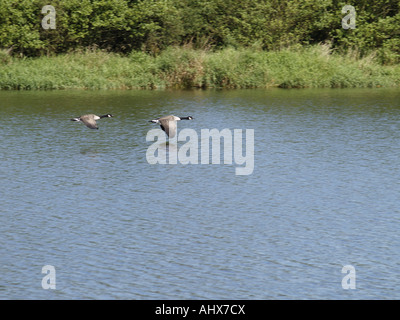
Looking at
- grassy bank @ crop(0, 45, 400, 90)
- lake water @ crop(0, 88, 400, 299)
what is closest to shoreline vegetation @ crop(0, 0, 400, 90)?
grassy bank @ crop(0, 45, 400, 90)

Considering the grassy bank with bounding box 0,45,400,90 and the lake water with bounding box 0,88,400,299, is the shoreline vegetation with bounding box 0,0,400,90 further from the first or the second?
the lake water with bounding box 0,88,400,299

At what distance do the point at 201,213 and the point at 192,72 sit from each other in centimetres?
2460

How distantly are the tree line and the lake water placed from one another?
1600cm

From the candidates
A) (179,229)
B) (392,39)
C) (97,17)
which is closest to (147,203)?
(179,229)

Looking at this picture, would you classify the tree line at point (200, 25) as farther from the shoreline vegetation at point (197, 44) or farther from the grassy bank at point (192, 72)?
the grassy bank at point (192, 72)

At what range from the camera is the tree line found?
43.8 meters

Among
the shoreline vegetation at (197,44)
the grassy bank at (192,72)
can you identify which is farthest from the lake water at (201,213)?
the shoreline vegetation at (197,44)

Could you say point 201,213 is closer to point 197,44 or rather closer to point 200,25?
point 197,44

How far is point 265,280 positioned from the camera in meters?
11.9

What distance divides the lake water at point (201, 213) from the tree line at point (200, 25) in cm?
1600

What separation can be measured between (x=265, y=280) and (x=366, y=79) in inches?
1194

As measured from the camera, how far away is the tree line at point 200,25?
4384 cm

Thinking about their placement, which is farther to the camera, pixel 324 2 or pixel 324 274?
pixel 324 2
